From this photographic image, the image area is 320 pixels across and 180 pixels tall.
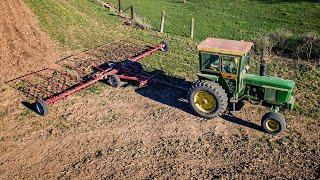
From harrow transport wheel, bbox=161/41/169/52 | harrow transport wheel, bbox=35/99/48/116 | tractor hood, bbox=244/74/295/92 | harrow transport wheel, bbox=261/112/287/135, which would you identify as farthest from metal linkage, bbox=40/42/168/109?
harrow transport wheel, bbox=261/112/287/135

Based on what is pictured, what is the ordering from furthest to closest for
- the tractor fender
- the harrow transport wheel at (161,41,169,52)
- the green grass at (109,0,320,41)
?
→ 1. the green grass at (109,0,320,41)
2. the harrow transport wheel at (161,41,169,52)
3. the tractor fender

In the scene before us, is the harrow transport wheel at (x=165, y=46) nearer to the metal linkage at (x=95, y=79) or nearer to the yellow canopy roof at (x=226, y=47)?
the metal linkage at (x=95, y=79)

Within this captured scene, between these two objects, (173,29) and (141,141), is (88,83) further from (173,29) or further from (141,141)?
(173,29)

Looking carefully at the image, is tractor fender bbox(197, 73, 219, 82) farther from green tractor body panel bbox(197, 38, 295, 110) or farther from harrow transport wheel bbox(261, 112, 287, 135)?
harrow transport wheel bbox(261, 112, 287, 135)

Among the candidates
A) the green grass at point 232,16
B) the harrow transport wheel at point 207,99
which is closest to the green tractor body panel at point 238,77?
the harrow transport wheel at point 207,99

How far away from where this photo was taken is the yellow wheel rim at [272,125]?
1169 centimetres

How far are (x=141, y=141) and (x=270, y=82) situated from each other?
14.2 ft

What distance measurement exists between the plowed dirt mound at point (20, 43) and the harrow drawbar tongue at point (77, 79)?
1014 mm

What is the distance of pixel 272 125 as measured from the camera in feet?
38.8

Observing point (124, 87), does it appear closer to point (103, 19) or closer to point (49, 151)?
point (49, 151)

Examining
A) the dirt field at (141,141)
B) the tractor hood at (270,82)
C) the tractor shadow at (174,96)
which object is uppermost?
the tractor hood at (270,82)

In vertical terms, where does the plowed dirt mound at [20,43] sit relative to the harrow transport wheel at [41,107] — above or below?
above

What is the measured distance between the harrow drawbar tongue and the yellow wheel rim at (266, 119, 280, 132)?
3892mm

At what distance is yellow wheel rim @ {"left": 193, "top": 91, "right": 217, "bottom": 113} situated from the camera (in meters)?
12.4
